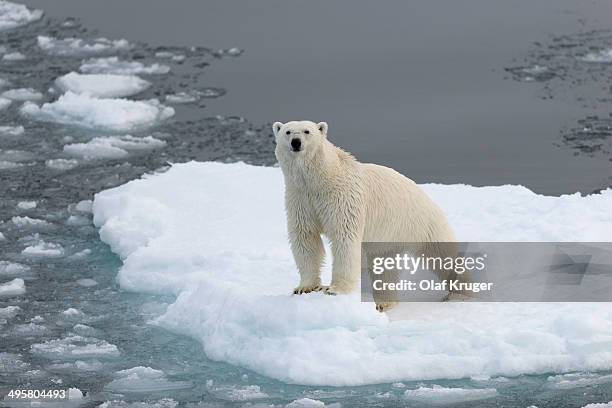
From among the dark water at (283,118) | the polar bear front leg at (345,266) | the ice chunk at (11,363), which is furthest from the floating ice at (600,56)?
the ice chunk at (11,363)

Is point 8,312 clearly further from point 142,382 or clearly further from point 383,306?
point 383,306

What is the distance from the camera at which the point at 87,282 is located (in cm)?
888

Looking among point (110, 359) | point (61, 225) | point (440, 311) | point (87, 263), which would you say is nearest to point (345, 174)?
point (440, 311)

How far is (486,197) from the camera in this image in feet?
31.7

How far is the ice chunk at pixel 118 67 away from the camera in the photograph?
1415 cm

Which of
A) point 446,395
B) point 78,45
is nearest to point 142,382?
point 446,395

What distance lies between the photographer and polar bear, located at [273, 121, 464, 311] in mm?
7469

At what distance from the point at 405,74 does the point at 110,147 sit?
3.45 m

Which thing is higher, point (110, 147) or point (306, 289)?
point (110, 147)

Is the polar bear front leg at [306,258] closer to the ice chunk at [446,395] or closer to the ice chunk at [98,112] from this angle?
the ice chunk at [446,395]

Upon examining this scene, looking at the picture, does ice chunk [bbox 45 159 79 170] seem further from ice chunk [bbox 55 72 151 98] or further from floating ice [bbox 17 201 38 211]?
ice chunk [bbox 55 72 151 98]

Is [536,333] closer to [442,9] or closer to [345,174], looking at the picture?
[345,174]

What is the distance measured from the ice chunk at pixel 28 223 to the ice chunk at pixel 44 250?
456 mm

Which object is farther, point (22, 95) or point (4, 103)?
point (22, 95)
